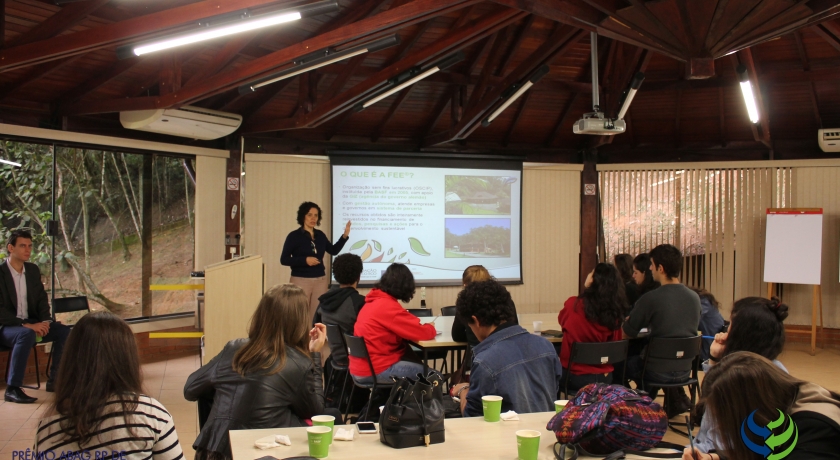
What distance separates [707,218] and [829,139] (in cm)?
181

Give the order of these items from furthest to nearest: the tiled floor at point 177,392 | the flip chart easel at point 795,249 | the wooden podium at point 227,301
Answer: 1. the flip chart easel at point 795,249
2. the tiled floor at point 177,392
3. the wooden podium at point 227,301

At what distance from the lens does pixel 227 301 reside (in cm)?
487

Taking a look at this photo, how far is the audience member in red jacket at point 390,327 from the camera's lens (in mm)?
4598

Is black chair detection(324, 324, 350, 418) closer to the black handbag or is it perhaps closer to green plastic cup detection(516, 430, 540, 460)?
the black handbag

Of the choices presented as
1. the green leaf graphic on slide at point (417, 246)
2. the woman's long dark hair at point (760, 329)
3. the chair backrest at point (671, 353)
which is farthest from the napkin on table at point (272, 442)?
the green leaf graphic on slide at point (417, 246)

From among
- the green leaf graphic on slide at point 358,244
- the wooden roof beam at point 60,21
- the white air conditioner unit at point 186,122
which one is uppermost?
the wooden roof beam at point 60,21

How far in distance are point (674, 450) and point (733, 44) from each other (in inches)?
145

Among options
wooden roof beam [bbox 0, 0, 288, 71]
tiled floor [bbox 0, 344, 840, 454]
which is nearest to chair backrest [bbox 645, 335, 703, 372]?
tiled floor [bbox 0, 344, 840, 454]

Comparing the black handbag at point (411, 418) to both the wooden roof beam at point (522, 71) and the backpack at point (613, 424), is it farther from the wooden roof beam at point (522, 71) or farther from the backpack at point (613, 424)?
the wooden roof beam at point (522, 71)

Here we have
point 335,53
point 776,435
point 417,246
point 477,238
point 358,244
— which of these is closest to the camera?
point 776,435

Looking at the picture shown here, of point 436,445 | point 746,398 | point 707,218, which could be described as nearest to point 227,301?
point 436,445

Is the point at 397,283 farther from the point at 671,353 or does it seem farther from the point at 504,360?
the point at 671,353

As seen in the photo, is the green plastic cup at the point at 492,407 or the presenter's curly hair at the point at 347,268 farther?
the presenter's curly hair at the point at 347,268

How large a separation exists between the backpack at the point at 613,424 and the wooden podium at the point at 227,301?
2.81 meters
